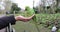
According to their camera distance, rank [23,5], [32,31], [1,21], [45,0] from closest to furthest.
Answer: [1,21] → [32,31] → [45,0] → [23,5]

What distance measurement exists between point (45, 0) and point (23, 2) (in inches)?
15.1

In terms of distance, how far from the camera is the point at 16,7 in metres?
1.97

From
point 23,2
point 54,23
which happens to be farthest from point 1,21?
point 23,2

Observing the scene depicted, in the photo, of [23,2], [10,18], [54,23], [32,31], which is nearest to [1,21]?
[10,18]

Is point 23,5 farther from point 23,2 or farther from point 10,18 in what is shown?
point 10,18

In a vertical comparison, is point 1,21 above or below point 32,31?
above

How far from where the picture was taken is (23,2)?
81.4 inches

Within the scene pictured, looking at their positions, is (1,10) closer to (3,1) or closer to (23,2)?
(3,1)

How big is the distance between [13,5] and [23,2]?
19 cm

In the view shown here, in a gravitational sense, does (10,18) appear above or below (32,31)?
above

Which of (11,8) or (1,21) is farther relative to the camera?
(11,8)

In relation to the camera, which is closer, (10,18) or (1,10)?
(10,18)

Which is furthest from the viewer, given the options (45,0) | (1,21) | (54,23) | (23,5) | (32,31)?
(23,5)

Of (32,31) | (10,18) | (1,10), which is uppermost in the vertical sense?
(10,18)
